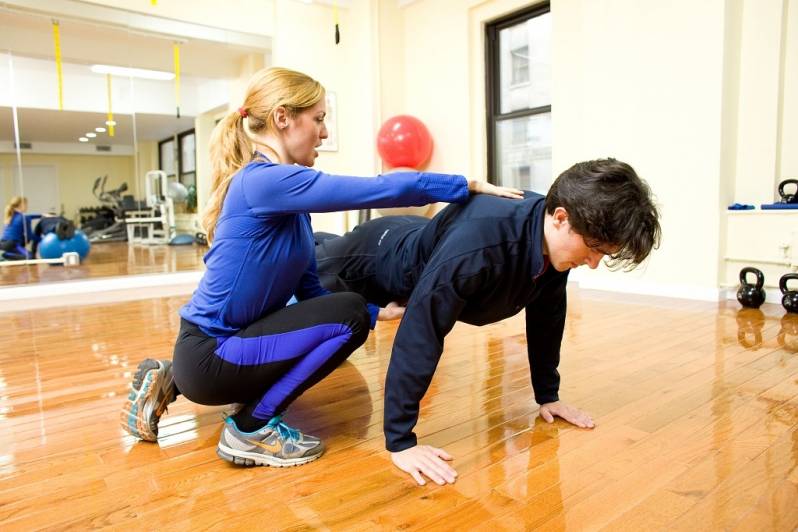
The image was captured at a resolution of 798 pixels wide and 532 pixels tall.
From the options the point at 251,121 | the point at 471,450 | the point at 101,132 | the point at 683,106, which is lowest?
the point at 471,450

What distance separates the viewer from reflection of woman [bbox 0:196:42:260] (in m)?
4.96

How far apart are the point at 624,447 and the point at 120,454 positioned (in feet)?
4.35

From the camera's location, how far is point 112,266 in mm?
5543

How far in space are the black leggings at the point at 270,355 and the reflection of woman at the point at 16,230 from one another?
184 inches

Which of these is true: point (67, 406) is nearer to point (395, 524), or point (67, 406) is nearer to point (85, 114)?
point (395, 524)

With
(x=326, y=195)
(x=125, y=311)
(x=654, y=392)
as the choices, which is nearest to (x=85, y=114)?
(x=125, y=311)

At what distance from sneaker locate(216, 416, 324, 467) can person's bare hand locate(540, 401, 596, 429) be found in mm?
694

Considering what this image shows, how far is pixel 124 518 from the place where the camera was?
3.70 feet

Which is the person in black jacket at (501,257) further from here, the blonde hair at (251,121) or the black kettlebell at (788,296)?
the black kettlebell at (788,296)

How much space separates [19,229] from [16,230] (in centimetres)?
3

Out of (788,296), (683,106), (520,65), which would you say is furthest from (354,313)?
(520,65)

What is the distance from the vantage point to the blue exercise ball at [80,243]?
5.75 metres

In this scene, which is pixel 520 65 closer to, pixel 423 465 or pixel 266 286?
pixel 266 286

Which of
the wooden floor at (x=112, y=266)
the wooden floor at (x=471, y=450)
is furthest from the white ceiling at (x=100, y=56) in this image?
the wooden floor at (x=471, y=450)
